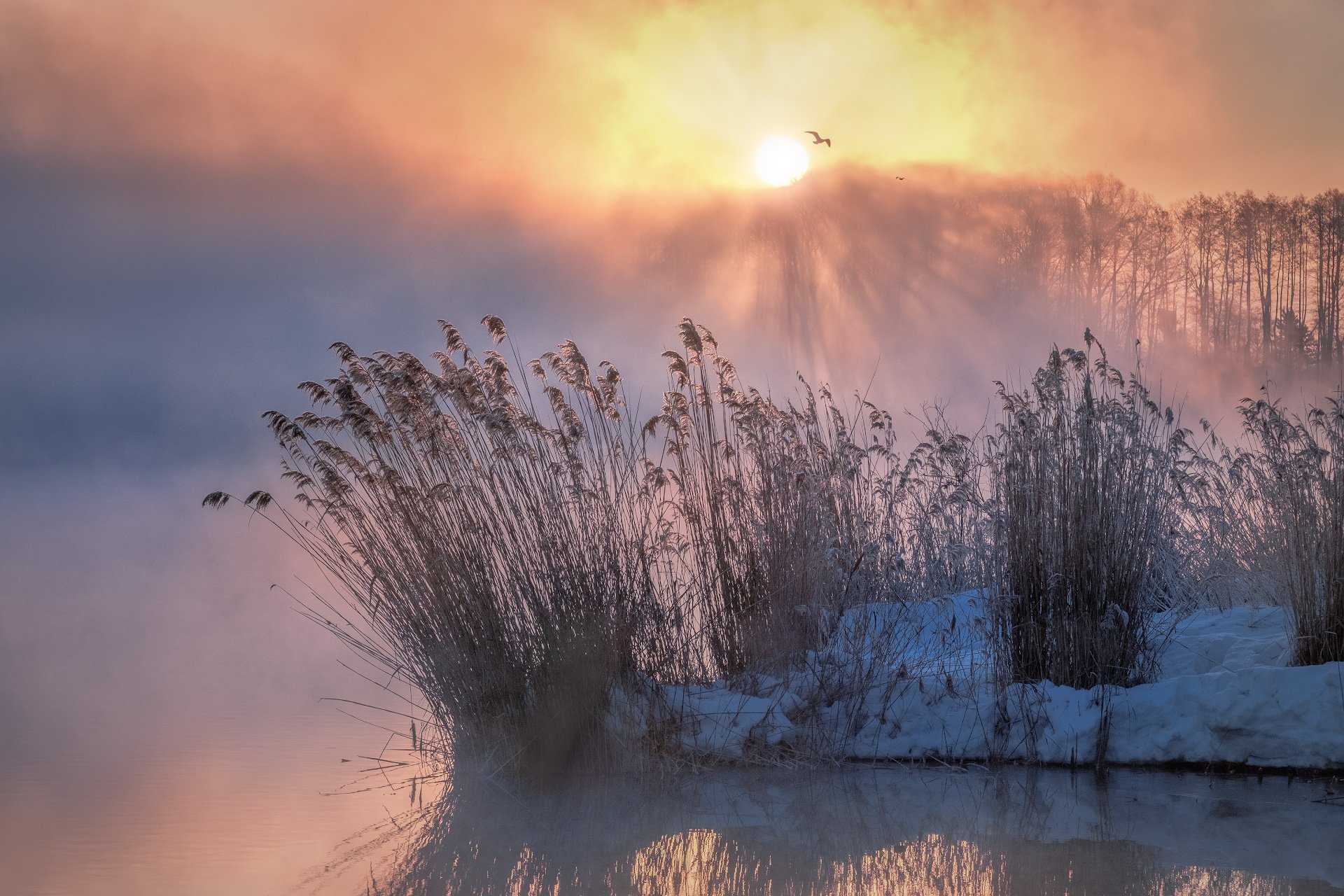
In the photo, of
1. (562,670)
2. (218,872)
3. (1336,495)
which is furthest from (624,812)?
(1336,495)

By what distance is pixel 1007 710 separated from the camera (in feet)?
15.6

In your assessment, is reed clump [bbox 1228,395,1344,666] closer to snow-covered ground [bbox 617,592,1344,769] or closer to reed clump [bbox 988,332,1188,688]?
snow-covered ground [bbox 617,592,1344,769]

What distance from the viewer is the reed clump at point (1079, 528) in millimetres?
4887

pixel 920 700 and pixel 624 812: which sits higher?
pixel 920 700

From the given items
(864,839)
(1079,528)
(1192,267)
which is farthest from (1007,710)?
(1192,267)

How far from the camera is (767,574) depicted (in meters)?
5.05

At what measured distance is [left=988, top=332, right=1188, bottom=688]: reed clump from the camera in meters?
4.89

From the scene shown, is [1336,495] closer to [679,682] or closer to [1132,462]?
[1132,462]

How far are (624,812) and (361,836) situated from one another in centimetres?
95

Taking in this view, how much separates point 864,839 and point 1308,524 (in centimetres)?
278

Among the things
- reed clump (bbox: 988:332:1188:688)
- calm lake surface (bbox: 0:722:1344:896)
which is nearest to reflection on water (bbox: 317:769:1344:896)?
calm lake surface (bbox: 0:722:1344:896)

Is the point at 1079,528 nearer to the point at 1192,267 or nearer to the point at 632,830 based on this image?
the point at 632,830

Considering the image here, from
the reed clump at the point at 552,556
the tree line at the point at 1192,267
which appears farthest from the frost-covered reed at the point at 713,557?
the tree line at the point at 1192,267

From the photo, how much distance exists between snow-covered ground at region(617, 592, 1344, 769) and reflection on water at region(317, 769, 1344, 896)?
0.61 feet
